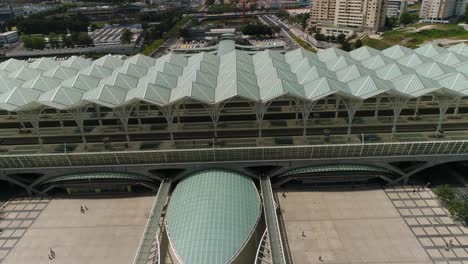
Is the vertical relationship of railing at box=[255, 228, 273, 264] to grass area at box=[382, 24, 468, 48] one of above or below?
above

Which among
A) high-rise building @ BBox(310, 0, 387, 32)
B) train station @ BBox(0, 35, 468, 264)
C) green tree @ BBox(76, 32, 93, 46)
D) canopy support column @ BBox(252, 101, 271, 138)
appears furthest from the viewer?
green tree @ BBox(76, 32, 93, 46)

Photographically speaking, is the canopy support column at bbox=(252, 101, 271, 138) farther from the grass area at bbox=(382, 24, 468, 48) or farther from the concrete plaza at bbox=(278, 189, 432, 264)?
the grass area at bbox=(382, 24, 468, 48)

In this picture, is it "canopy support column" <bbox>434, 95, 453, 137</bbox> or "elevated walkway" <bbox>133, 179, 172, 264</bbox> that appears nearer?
"elevated walkway" <bbox>133, 179, 172, 264</bbox>

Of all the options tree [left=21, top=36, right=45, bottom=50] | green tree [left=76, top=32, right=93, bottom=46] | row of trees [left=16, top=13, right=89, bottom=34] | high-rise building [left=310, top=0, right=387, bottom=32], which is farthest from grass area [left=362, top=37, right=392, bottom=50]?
row of trees [left=16, top=13, right=89, bottom=34]

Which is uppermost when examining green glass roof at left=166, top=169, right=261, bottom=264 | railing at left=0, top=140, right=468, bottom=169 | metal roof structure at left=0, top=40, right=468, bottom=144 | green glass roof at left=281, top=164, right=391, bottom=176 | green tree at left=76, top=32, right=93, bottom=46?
metal roof structure at left=0, top=40, right=468, bottom=144

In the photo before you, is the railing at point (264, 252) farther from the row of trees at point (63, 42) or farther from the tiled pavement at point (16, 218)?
the row of trees at point (63, 42)

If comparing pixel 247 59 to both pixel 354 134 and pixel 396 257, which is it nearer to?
pixel 354 134

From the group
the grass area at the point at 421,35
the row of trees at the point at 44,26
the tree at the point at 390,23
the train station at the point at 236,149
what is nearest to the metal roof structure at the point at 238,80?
the train station at the point at 236,149

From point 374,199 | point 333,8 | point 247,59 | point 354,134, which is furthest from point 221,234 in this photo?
point 333,8
